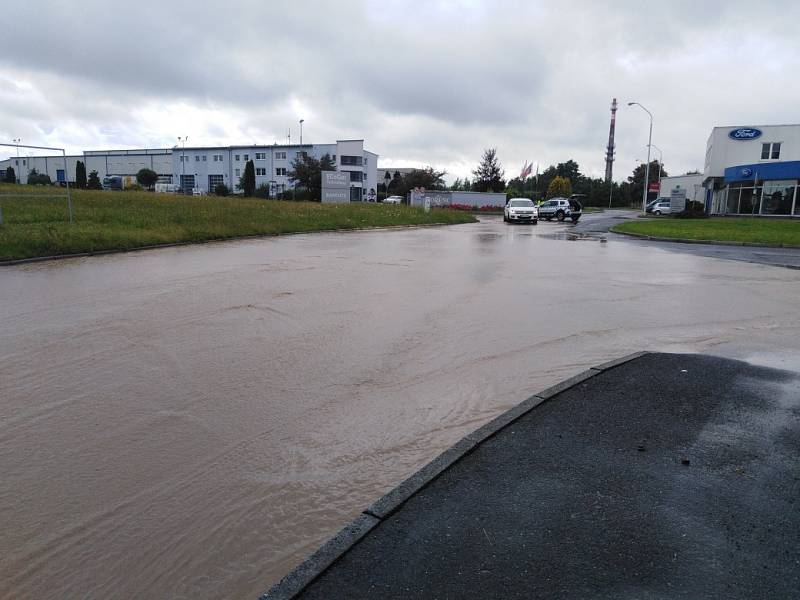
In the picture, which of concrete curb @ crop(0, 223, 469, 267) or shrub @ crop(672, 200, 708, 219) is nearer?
concrete curb @ crop(0, 223, 469, 267)

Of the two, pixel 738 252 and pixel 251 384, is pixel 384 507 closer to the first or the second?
pixel 251 384

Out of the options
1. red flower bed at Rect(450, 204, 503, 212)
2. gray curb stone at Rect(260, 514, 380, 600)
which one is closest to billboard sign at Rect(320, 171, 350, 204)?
red flower bed at Rect(450, 204, 503, 212)

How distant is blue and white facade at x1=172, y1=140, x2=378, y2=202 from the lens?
9825 cm

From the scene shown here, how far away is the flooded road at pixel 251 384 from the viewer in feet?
10.9

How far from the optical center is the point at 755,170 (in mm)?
46469

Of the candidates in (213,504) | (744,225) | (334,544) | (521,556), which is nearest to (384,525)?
(334,544)

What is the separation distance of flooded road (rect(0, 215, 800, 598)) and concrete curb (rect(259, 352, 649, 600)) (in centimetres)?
24

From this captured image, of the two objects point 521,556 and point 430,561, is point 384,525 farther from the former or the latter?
point 521,556

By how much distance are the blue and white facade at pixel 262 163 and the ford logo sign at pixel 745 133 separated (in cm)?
5593

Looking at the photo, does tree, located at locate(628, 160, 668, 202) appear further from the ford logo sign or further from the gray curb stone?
the gray curb stone

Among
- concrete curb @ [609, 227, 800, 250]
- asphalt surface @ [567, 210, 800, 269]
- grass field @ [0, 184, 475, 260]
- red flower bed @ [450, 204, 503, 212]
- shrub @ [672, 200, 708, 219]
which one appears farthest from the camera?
red flower bed @ [450, 204, 503, 212]

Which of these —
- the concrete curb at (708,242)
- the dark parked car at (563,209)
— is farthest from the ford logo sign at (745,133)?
the concrete curb at (708,242)

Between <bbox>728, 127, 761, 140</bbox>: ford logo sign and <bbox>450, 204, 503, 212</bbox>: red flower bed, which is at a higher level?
<bbox>728, 127, 761, 140</bbox>: ford logo sign

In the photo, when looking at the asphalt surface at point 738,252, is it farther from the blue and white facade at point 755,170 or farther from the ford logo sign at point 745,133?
the ford logo sign at point 745,133
